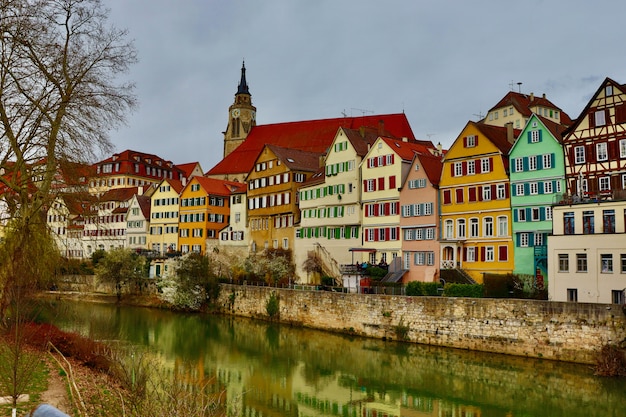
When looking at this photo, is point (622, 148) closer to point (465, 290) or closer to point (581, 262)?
point (581, 262)

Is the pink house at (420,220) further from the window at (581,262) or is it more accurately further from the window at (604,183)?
the window at (581,262)

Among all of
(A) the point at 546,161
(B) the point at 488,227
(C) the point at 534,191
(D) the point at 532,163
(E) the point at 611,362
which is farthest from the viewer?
(B) the point at 488,227

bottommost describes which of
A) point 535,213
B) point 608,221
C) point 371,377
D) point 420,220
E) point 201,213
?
point 371,377

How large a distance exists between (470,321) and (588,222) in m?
7.40

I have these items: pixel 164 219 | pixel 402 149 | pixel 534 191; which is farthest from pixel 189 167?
pixel 534 191

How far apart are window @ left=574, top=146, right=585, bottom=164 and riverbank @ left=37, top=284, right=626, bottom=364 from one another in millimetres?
10233

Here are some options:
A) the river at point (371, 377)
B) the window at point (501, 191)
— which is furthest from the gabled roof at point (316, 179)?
the river at point (371, 377)

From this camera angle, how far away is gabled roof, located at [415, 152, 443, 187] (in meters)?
41.6

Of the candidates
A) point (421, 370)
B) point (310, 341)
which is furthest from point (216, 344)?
point (421, 370)

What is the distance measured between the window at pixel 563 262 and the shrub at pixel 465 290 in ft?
14.0

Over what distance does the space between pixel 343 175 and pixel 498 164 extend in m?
13.7

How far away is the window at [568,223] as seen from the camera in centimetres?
2975

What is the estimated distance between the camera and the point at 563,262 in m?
29.5

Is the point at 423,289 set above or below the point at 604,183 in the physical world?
below
